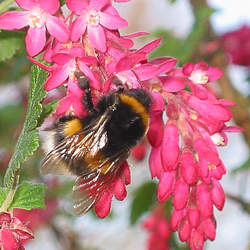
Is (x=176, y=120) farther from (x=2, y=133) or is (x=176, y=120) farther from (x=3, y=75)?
(x=2, y=133)

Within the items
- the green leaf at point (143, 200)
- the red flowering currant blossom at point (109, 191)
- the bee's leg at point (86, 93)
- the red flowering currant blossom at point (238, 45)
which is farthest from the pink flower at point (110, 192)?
the red flowering currant blossom at point (238, 45)

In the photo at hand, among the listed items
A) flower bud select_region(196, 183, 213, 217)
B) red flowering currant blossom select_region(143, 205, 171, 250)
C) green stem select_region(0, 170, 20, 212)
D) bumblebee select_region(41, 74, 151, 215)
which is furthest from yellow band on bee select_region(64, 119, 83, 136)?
red flowering currant blossom select_region(143, 205, 171, 250)

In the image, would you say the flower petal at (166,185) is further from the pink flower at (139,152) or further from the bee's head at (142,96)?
the pink flower at (139,152)

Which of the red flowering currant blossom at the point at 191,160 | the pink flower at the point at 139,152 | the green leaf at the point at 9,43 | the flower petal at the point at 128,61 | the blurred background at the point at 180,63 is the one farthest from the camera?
the pink flower at the point at 139,152

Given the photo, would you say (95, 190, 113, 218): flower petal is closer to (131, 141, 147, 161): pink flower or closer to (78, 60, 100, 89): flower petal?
(78, 60, 100, 89): flower petal

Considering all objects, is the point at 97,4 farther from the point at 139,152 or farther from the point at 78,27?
the point at 139,152
